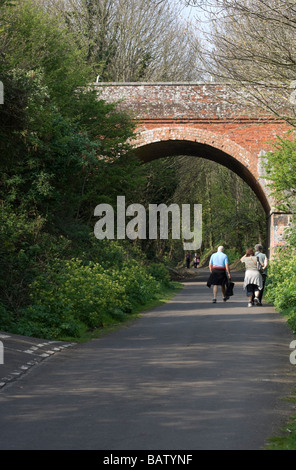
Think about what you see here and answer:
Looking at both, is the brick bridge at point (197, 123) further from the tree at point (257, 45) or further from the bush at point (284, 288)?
the tree at point (257, 45)

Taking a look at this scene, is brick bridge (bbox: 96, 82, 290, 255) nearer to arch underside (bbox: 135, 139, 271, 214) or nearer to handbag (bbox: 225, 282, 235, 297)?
arch underside (bbox: 135, 139, 271, 214)

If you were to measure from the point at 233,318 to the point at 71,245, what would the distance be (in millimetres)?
7430

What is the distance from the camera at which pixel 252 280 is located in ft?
66.6

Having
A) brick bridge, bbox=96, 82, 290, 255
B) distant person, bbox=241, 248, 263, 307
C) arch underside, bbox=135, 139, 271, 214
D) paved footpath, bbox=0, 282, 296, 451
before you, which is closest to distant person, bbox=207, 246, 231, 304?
distant person, bbox=241, 248, 263, 307

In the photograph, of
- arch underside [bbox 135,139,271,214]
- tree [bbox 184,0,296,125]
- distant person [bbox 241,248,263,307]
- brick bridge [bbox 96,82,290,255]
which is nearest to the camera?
tree [bbox 184,0,296,125]

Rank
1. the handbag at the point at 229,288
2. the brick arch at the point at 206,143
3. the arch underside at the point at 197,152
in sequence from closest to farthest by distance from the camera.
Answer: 1. the handbag at the point at 229,288
2. the brick arch at the point at 206,143
3. the arch underside at the point at 197,152

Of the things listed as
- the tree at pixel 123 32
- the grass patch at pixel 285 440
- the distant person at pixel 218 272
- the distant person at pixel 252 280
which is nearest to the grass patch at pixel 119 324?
the distant person at pixel 218 272

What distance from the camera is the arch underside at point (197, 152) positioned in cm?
3169

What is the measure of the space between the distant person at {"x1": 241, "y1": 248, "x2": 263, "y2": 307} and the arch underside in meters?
10.7

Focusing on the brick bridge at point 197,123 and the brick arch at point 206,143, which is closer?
the brick bridge at point 197,123

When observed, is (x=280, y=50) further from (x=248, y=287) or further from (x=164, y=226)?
(x=164, y=226)

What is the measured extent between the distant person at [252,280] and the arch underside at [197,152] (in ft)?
35.0

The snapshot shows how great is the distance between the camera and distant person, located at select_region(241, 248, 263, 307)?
799 inches

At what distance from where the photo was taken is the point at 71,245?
22.3 meters
